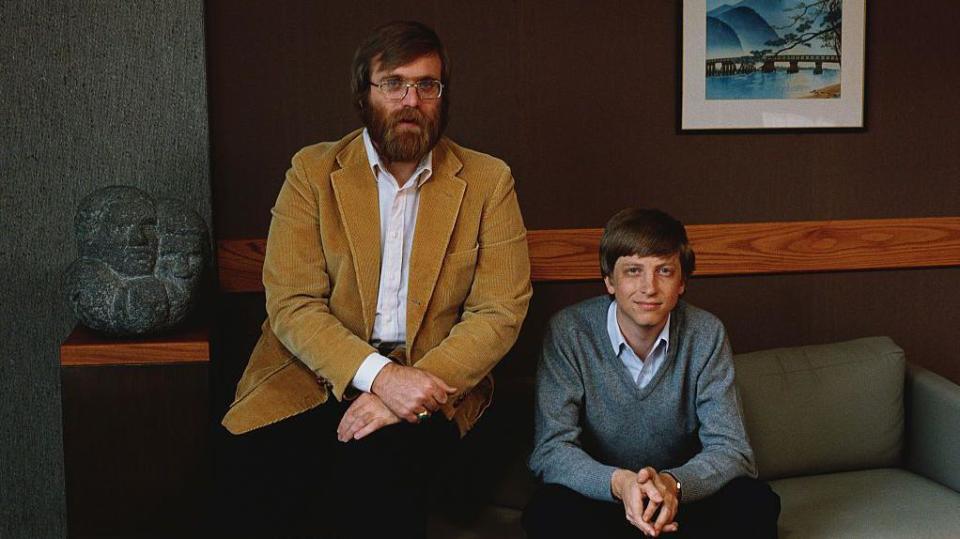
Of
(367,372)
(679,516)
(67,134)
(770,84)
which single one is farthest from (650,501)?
(67,134)

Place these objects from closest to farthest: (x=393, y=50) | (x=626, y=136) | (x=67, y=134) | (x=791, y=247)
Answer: (x=393, y=50) → (x=67, y=134) → (x=626, y=136) → (x=791, y=247)

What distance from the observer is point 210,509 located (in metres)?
2.58

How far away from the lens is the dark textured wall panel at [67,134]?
9.48ft

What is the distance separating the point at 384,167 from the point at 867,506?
1.49 metres

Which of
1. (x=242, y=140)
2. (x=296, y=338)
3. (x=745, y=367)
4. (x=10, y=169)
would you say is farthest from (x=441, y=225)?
(x=10, y=169)

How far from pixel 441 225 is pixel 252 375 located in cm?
59

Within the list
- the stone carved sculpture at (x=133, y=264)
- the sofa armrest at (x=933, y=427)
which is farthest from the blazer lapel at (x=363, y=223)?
the sofa armrest at (x=933, y=427)

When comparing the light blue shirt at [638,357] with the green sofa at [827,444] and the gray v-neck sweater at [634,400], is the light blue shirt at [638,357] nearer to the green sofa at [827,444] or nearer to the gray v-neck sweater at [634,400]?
the gray v-neck sweater at [634,400]

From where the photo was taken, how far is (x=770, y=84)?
3283mm

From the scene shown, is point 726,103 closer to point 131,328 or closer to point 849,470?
point 849,470

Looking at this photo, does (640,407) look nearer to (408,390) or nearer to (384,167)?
(408,390)

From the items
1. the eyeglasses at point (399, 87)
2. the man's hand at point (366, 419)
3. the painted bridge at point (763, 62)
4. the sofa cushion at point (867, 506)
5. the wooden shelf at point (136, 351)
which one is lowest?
the sofa cushion at point (867, 506)

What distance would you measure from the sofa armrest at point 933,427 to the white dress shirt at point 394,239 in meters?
1.50

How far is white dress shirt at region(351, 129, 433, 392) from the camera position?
8.60ft
